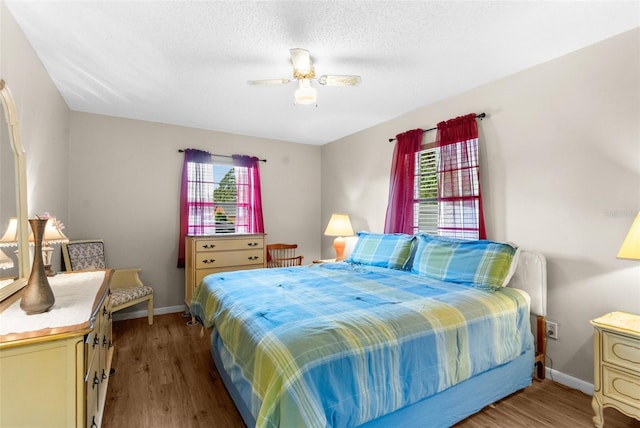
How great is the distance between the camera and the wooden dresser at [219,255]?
149 inches

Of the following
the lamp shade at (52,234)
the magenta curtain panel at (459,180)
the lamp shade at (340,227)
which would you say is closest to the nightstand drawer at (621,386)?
the magenta curtain panel at (459,180)

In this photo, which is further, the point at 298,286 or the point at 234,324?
the point at 298,286

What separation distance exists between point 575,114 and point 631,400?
1897mm

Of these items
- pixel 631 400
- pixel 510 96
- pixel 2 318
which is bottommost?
pixel 631 400

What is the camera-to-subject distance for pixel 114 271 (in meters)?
3.20

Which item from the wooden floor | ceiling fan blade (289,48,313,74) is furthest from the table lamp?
ceiling fan blade (289,48,313,74)

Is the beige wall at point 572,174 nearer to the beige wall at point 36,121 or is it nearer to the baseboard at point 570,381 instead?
the baseboard at point 570,381

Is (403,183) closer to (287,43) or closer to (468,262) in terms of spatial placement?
(468,262)

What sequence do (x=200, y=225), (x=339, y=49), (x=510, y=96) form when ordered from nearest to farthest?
(x=339, y=49) < (x=510, y=96) < (x=200, y=225)

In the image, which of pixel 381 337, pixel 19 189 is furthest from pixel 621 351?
pixel 19 189

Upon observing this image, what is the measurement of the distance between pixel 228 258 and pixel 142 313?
4.17 ft

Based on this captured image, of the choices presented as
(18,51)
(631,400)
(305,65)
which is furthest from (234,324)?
(631,400)

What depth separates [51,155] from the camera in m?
2.78

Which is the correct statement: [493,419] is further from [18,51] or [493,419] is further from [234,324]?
[18,51]
